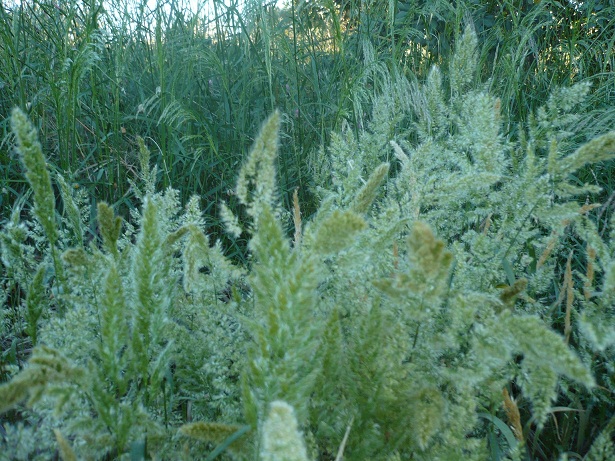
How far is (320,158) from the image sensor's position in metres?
2.06

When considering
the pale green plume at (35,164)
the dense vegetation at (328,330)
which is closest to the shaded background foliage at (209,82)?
the dense vegetation at (328,330)

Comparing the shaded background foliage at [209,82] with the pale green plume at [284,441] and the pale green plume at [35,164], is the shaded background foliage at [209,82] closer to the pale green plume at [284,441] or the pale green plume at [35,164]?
the pale green plume at [35,164]

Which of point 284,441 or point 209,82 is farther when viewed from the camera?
point 209,82

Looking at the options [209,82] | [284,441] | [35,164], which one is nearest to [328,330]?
[284,441]

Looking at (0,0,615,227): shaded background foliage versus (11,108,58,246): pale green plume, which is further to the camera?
(0,0,615,227): shaded background foliage

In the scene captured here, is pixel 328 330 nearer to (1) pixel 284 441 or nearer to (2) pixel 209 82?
(1) pixel 284 441

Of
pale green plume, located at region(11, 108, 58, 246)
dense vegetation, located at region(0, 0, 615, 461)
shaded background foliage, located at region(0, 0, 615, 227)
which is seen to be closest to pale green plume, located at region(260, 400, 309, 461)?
dense vegetation, located at region(0, 0, 615, 461)

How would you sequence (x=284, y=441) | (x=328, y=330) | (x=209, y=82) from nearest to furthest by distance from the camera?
(x=284, y=441) → (x=328, y=330) → (x=209, y=82)

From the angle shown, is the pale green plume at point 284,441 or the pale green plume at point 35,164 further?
the pale green plume at point 35,164

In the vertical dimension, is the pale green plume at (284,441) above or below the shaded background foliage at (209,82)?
below

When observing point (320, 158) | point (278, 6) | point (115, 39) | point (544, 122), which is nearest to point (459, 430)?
point (544, 122)

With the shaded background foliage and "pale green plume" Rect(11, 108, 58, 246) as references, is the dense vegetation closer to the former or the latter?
"pale green plume" Rect(11, 108, 58, 246)

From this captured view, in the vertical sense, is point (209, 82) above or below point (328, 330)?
above

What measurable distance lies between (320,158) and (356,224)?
1.28 m
